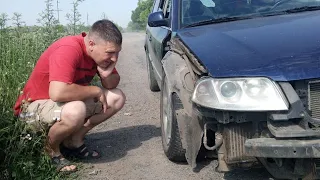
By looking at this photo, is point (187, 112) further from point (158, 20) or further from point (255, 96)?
point (158, 20)

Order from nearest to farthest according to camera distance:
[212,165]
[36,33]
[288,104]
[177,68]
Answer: [288,104]
[177,68]
[212,165]
[36,33]

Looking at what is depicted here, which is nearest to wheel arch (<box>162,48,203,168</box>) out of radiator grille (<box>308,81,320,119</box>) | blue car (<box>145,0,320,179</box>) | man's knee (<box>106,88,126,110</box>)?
blue car (<box>145,0,320,179</box>)

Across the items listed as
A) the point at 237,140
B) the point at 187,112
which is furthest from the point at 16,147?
the point at 237,140

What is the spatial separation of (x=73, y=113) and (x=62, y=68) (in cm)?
41

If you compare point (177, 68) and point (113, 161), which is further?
point (113, 161)

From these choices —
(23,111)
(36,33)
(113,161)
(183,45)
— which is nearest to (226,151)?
(183,45)

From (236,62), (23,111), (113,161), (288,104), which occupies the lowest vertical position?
(113,161)

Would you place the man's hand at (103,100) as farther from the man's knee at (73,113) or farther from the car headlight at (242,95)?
the car headlight at (242,95)

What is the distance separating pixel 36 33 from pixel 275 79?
17.5ft

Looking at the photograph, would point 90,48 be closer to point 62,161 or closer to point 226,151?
point 62,161

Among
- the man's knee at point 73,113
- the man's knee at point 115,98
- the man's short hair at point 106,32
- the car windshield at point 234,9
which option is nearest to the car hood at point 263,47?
the car windshield at point 234,9

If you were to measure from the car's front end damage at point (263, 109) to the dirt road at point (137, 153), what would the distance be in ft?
2.21

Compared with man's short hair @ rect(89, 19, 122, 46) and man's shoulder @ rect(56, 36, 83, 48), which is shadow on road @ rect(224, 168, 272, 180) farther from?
man's shoulder @ rect(56, 36, 83, 48)

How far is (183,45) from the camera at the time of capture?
3.39m
